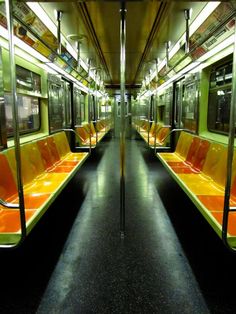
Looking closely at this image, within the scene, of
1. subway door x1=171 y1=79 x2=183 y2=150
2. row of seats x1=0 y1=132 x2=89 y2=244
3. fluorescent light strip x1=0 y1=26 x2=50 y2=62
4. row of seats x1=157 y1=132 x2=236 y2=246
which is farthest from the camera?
subway door x1=171 y1=79 x2=183 y2=150

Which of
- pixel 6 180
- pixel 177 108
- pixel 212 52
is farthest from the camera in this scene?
pixel 177 108

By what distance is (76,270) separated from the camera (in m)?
2.25

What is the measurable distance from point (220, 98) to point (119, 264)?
2700 millimetres

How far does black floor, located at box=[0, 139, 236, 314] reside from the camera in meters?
1.87

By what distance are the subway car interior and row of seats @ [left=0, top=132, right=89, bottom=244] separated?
0.05 ft

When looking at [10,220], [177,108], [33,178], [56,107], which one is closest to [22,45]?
[33,178]

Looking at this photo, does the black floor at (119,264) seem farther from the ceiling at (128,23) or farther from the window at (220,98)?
the ceiling at (128,23)

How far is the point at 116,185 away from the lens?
15.9ft

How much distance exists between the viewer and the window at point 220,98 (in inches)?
136

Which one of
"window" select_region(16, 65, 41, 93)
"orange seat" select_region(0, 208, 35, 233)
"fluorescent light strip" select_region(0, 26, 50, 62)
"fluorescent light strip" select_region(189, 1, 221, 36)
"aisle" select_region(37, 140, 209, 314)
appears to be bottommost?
"aisle" select_region(37, 140, 209, 314)

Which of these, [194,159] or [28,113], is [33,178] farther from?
[194,159]


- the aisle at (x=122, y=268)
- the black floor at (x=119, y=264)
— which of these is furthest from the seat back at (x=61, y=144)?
the aisle at (x=122, y=268)

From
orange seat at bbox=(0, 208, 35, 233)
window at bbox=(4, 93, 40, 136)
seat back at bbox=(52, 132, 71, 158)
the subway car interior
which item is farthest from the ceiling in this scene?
orange seat at bbox=(0, 208, 35, 233)

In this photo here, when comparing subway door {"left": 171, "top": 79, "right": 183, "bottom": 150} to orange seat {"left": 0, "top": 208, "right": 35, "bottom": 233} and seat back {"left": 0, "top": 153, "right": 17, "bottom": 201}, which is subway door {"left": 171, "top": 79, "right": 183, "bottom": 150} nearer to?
seat back {"left": 0, "top": 153, "right": 17, "bottom": 201}
